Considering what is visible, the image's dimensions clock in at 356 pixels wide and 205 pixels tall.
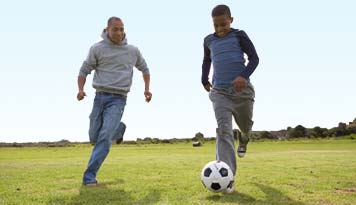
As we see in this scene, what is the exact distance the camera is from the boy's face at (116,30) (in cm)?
718

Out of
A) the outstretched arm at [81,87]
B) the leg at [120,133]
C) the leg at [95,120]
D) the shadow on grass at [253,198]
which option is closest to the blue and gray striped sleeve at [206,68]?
the leg at [120,133]

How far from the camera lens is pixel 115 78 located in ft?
23.8

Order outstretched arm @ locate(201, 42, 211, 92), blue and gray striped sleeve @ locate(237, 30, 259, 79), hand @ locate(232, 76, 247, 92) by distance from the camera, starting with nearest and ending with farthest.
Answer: hand @ locate(232, 76, 247, 92), blue and gray striped sleeve @ locate(237, 30, 259, 79), outstretched arm @ locate(201, 42, 211, 92)

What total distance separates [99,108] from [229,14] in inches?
95.2

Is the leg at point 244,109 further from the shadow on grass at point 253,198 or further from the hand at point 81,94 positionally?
the hand at point 81,94

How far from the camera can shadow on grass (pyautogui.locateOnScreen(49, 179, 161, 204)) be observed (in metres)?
5.16

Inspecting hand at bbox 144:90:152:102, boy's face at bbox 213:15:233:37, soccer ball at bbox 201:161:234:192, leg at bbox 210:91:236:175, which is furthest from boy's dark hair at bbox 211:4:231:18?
soccer ball at bbox 201:161:234:192

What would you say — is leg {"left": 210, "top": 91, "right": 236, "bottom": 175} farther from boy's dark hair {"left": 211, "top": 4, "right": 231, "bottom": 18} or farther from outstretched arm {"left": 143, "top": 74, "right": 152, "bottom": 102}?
outstretched arm {"left": 143, "top": 74, "right": 152, "bottom": 102}

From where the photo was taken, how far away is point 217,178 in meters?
5.71

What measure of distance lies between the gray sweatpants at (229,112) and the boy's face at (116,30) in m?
1.67

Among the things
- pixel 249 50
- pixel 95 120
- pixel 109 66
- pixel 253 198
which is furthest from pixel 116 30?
pixel 253 198

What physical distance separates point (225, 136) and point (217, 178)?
0.89 meters

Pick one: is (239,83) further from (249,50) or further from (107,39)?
(107,39)

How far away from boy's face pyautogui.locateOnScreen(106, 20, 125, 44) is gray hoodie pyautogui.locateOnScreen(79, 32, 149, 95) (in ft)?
0.40
